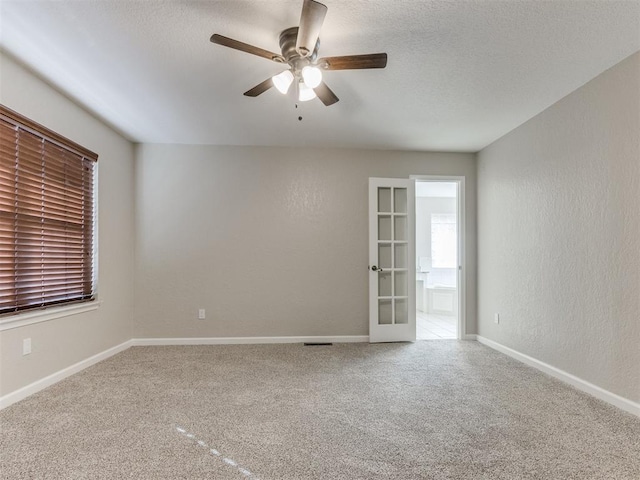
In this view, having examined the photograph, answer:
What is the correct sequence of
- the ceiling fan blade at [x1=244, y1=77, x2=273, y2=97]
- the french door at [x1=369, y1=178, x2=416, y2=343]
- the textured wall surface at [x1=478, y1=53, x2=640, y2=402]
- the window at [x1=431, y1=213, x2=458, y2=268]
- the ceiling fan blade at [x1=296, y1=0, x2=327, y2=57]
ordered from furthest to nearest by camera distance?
the window at [x1=431, y1=213, x2=458, y2=268]
the french door at [x1=369, y1=178, x2=416, y2=343]
the textured wall surface at [x1=478, y1=53, x2=640, y2=402]
the ceiling fan blade at [x1=244, y1=77, x2=273, y2=97]
the ceiling fan blade at [x1=296, y1=0, x2=327, y2=57]

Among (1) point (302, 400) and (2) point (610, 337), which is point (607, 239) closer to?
(2) point (610, 337)

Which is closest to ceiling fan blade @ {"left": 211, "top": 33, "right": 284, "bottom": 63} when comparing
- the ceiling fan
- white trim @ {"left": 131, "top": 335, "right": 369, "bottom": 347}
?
the ceiling fan

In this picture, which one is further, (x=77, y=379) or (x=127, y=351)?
(x=127, y=351)

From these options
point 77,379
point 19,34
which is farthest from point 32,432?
point 19,34

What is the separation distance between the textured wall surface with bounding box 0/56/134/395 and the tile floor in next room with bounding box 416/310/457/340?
3746 mm

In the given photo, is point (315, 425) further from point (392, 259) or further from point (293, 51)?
point (392, 259)

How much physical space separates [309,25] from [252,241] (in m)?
2.90

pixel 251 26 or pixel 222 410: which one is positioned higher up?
pixel 251 26

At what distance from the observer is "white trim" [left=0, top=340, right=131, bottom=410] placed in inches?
95.6

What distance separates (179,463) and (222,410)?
0.60m

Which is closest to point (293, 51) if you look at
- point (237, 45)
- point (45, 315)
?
point (237, 45)

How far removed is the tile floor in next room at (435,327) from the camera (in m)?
4.64

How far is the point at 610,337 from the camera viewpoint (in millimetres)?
2510

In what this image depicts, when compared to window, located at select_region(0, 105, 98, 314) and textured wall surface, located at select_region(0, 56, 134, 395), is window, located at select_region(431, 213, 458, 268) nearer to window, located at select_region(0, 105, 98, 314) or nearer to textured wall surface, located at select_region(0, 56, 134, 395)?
textured wall surface, located at select_region(0, 56, 134, 395)
